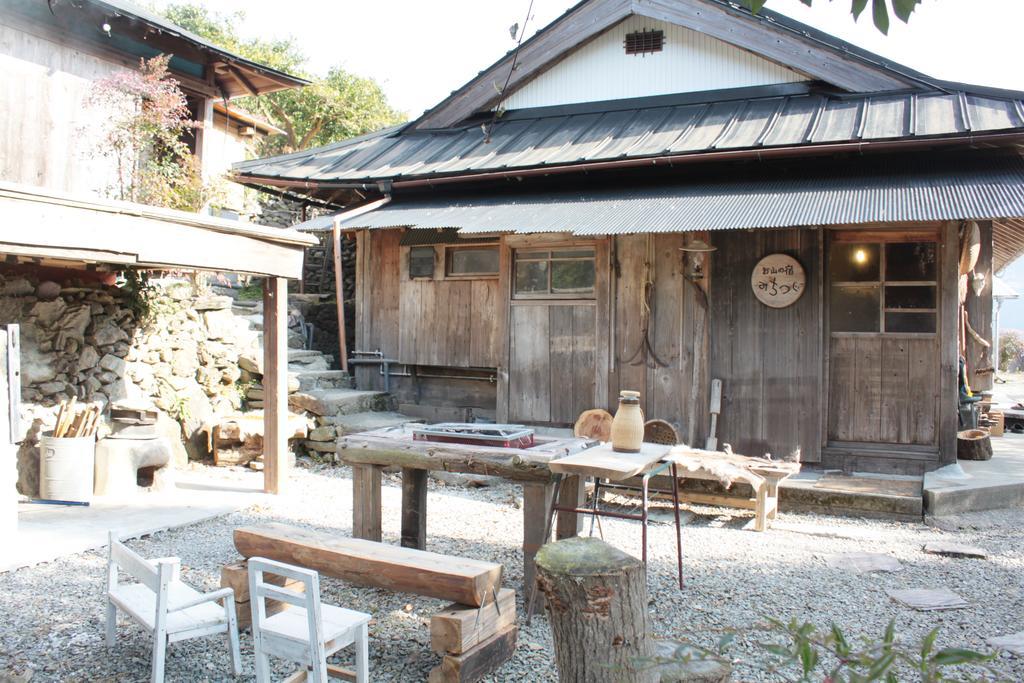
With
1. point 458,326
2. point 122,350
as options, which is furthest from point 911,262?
point 122,350

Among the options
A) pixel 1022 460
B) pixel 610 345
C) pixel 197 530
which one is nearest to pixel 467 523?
pixel 197 530

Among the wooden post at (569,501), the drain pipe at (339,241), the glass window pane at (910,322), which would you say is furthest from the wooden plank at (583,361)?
the wooden post at (569,501)

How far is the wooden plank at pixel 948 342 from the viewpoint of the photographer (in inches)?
284

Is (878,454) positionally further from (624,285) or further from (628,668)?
(628,668)

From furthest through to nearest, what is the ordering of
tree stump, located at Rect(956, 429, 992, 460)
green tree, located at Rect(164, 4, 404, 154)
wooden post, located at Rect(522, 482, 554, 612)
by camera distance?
green tree, located at Rect(164, 4, 404, 154), tree stump, located at Rect(956, 429, 992, 460), wooden post, located at Rect(522, 482, 554, 612)

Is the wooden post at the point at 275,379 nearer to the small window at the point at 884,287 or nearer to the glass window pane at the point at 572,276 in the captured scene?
the glass window pane at the point at 572,276

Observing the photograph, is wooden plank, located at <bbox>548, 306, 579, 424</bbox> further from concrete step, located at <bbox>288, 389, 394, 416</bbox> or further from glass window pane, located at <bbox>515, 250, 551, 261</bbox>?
concrete step, located at <bbox>288, 389, 394, 416</bbox>

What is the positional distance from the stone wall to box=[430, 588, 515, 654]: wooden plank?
524 cm

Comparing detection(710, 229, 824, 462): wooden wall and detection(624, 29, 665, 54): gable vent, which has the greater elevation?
detection(624, 29, 665, 54): gable vent

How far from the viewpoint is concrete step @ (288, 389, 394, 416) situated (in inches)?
363

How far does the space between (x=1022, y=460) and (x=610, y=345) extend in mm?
4636

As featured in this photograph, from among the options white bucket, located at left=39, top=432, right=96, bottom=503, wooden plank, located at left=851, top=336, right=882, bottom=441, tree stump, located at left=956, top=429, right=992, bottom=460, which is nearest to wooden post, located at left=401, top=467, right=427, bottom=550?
white bucket, located at left=39, top=432, right=96, bottom=503

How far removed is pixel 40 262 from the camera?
23.6ft

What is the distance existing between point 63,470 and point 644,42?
8111mm
